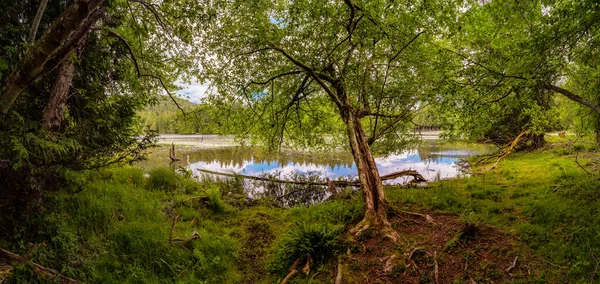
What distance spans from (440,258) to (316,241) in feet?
7.71

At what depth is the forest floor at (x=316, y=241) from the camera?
4680 millimetres

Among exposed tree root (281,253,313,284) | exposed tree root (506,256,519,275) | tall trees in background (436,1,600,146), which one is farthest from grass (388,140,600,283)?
exposed tree root (281,253,313,284)

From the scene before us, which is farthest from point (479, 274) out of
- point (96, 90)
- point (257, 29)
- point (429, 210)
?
point (96, 90)

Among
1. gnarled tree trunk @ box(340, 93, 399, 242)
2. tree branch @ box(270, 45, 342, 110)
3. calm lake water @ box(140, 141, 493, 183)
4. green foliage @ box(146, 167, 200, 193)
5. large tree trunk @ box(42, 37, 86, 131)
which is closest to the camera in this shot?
large tree trunk @ box(42, 37, 86, 131)

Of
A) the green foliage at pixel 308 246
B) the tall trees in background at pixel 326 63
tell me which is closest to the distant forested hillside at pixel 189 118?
the tall trees in background at pixel 326 63

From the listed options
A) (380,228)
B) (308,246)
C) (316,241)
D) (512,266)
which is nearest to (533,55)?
(512,266)

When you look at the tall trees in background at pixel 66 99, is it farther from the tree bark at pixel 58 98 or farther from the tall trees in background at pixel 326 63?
the tall trees in background at pixel 326 63

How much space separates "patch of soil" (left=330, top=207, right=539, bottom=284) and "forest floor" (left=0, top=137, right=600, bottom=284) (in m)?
0.02

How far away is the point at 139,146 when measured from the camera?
21.7 ft

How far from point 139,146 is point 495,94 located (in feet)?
30.8

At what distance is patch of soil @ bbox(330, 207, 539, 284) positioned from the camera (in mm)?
4535

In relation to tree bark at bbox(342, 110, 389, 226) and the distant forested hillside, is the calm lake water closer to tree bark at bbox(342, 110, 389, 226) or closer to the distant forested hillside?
the distant forested hillside

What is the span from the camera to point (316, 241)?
593 centimetres

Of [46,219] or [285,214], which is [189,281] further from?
[285,214]
